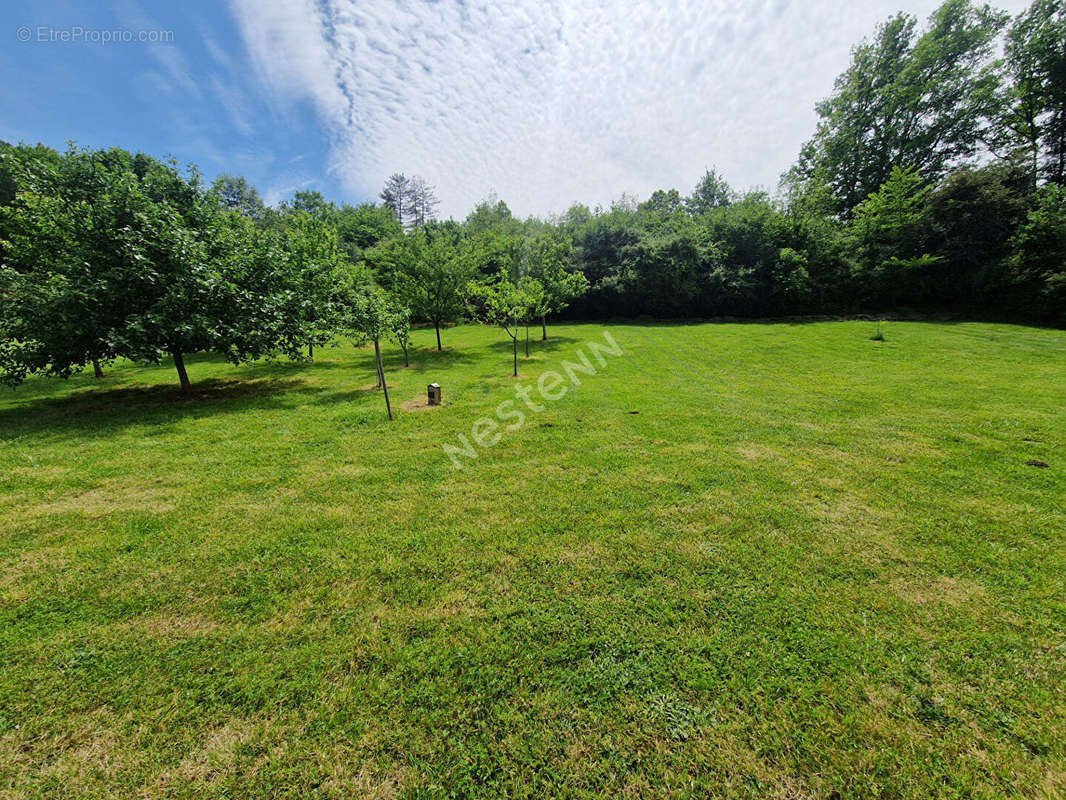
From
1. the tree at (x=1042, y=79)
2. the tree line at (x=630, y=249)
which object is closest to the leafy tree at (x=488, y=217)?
the tree line at (x=630, y=249)

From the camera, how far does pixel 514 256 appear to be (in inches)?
953

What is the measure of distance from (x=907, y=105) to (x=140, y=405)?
5093 centimetres

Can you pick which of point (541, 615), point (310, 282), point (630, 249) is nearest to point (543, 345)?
point (310, 282)

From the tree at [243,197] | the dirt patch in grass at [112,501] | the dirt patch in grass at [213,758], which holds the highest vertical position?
the tree at [243,197]

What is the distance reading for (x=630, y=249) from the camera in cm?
2897

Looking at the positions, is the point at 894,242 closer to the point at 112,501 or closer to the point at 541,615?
the point at 541,615

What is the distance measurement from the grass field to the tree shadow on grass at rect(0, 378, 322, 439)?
2.74 ft

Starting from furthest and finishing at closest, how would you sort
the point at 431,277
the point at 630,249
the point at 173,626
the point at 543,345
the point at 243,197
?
the point at 243,197, the point at 630,249, the point at 543,345, the point at 431,277, the point at 173,626

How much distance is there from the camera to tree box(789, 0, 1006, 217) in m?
27.2

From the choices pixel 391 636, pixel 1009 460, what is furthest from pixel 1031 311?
pixel 391 636

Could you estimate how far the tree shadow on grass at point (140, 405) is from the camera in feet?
26.5

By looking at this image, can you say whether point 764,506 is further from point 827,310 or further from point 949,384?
point 827,310

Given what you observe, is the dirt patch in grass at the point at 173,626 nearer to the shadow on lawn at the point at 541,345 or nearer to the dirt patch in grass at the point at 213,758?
the dirt patch in grass at the point at 213,758

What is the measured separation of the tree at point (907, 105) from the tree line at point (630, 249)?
13 cm
